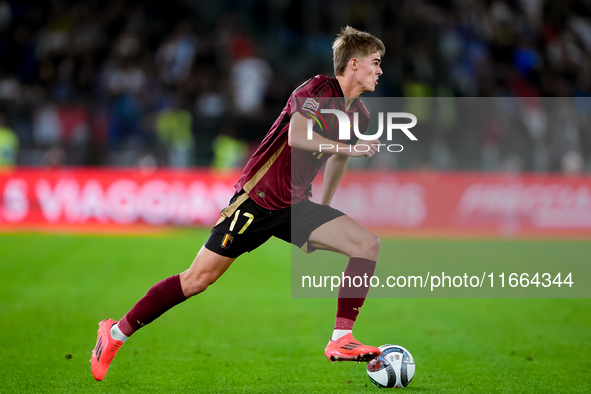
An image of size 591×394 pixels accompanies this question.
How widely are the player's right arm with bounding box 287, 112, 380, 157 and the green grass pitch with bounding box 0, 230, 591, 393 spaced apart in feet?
5.58

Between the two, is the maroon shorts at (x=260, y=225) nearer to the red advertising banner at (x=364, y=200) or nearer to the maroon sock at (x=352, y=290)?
the maroon sock at (x=352, y=290)

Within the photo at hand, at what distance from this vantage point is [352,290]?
4680mm

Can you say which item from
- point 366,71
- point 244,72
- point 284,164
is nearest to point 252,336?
point 284,164

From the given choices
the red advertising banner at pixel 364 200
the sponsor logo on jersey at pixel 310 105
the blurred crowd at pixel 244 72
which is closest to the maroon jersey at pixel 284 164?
the sponsor logo on jersey at pixel 310 105

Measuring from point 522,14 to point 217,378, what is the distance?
20.1 meters

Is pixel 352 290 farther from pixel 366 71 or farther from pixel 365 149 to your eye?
pixel 366 71

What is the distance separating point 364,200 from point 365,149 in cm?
1151

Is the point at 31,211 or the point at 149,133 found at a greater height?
the point at 149,133

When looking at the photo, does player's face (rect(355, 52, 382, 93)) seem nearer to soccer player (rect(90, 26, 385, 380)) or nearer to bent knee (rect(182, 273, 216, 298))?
soccer player (rect(90, 26, 385, 380))

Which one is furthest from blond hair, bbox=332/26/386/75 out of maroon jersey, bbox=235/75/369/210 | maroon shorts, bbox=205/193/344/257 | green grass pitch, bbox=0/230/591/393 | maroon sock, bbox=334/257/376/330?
green grass pitch, bbox=0/230/591/393

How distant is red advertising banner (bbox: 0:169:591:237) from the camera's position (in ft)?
50.7

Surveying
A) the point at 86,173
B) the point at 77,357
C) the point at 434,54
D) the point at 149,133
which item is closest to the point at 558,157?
the point at 434,54

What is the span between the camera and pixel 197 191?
1584 cm

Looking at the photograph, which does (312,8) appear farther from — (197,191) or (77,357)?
(77,357)
